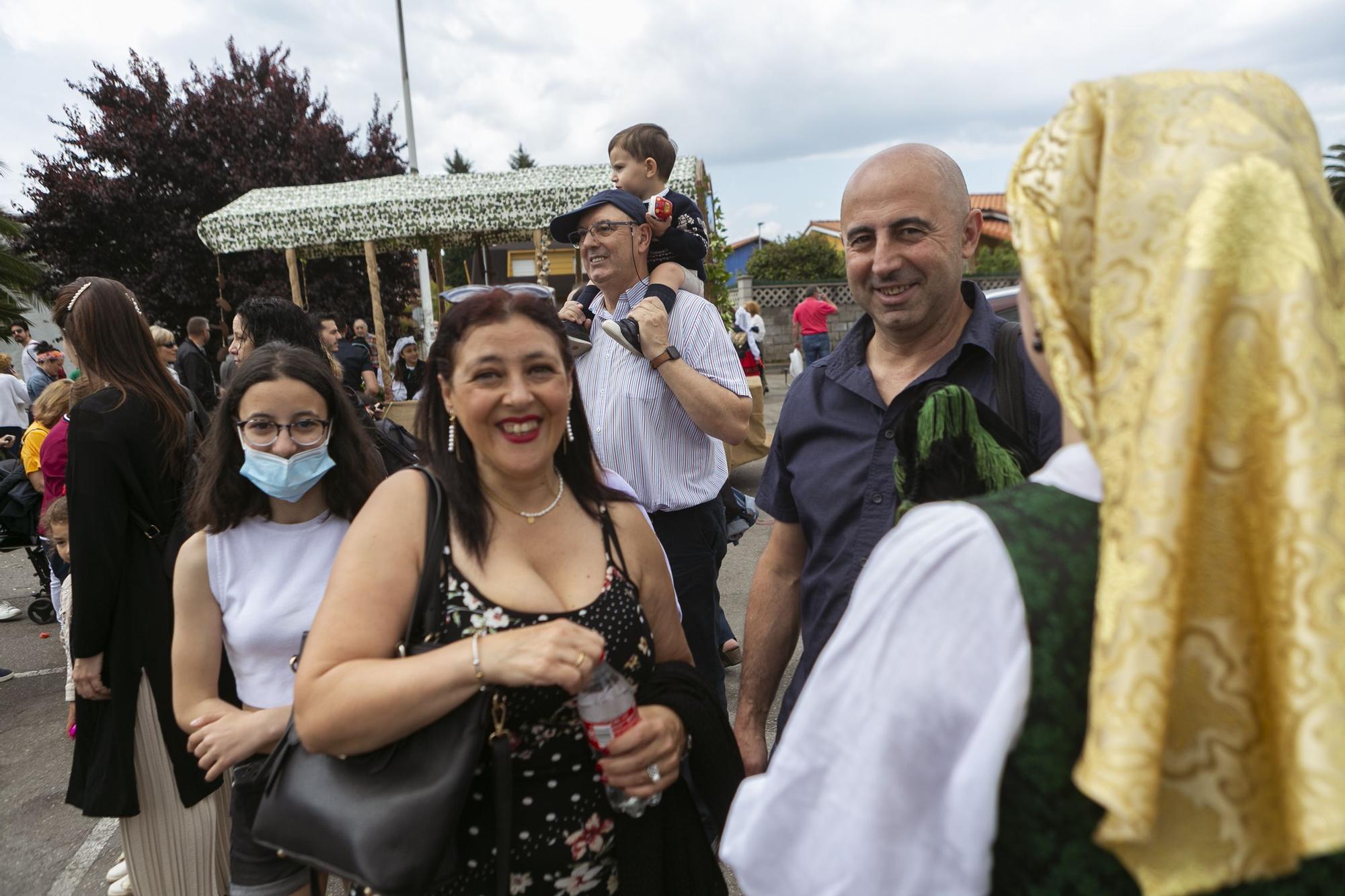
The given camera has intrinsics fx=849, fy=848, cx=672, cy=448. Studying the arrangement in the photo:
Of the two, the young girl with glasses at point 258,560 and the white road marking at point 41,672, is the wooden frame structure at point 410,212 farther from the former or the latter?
the young girl with glasses at point 258,560

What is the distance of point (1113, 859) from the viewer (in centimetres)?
88

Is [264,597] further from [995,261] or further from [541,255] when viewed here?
[995,261]

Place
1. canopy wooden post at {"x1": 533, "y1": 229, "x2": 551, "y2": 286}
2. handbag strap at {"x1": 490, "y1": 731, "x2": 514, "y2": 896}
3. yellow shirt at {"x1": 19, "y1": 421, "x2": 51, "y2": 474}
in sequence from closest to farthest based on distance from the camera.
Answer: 1. handbag strap at {"x1": 490, "y1": 731, "x2": 514, "y2": 896}
2. yellow shirt at {"x1": 19, "y1": 421, "x2": 51, "y2": 474}
3. canopy wooden post at {"x1": 533, "y1": 229, "x2": 551, "y2": 286}

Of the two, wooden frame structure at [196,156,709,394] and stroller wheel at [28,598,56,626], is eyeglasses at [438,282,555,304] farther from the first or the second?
wooden frame structure at [196,156,709,394]

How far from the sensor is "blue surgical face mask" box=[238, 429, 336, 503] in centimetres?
230

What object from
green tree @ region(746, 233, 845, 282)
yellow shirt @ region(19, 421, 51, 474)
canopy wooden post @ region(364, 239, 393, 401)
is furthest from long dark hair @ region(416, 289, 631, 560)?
green tree @ region(746, 233, 845, 282)

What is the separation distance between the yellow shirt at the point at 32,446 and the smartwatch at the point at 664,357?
166 inches

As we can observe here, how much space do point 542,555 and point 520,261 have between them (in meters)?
20.7

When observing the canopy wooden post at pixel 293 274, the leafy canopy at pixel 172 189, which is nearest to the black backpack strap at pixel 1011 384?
the canopy wooden post at pixel 293 274

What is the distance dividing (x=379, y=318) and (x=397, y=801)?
32.5ft

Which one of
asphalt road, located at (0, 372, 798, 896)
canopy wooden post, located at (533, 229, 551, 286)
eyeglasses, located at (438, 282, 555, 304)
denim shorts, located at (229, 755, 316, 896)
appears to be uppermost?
canopy wooden post, located at (533, 229, 551, 286)

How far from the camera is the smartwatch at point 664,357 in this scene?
293cm

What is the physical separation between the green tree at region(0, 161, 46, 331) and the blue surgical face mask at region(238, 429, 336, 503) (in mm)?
20514

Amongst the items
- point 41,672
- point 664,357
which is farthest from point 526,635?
point 41,672
